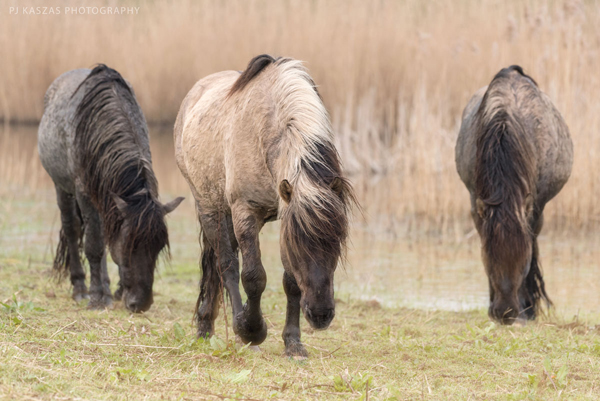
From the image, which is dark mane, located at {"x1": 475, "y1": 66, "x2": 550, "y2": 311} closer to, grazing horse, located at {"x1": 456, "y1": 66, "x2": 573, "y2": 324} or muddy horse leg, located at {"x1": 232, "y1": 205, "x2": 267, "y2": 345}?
grazing horse, located at {"x1": 456, "y1": 66, "x2": 573, "y2": 324}

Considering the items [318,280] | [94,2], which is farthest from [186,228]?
[94,2]

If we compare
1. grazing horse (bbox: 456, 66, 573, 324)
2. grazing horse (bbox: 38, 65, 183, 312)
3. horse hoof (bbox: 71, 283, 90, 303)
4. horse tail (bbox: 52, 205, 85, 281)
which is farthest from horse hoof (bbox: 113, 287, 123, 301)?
grazing horse (bbox: 456, 66, 573, 324)

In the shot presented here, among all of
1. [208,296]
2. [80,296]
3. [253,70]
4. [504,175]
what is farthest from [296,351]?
[80,296]

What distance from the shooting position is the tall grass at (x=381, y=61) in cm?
948

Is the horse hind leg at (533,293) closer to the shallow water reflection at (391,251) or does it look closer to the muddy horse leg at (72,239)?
the shallow water reflection at (391,251)

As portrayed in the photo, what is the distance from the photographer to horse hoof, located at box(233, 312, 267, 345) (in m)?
4.28

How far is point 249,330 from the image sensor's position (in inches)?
169

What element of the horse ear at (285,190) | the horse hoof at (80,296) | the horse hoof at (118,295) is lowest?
the horse hoof at (80,296)

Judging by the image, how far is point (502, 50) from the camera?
10.2m

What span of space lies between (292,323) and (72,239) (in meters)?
3.21

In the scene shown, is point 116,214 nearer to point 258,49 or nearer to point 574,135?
point 574,135

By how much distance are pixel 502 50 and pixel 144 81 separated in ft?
27.0

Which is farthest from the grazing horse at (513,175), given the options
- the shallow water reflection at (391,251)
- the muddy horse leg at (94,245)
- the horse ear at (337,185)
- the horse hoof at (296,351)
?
the muddy horse leg at (94,245)

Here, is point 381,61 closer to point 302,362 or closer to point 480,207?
point 480,207
